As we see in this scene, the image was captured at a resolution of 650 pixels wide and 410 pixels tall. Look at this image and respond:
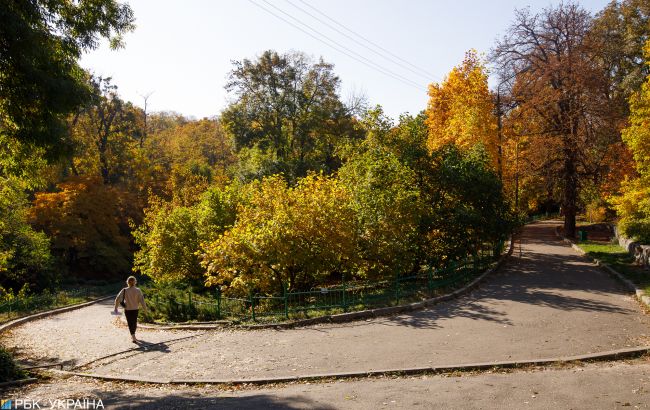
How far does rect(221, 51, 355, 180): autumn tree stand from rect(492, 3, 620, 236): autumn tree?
51.7 feet

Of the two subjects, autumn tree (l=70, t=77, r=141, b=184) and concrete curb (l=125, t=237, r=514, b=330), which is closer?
concrete curb (l=125, t=237, r=514, b=330)

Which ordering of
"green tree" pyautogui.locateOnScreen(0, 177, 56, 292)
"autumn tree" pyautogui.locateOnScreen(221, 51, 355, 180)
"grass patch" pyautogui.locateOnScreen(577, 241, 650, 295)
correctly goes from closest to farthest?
"green tree" pyautogui.locateOnScreen(0, 177, 56, 292), "grass patch" pyautogui.locateOnScreen(577, 241, 650, 295), "autumn tree" pyautogui.locateOnScreen(221, 51, 355, 180)

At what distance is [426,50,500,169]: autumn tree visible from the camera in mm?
27719

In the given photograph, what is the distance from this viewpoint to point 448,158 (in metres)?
20.5

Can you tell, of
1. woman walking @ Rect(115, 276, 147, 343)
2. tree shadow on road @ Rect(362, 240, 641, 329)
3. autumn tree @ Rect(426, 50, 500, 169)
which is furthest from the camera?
autumn tree @ Rect(426, 50, 500, 169)

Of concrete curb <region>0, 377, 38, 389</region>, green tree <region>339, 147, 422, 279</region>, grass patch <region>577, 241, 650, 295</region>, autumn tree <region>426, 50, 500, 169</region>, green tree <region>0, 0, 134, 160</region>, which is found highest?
autumn tree <region>426, 50, 500, 169</region>

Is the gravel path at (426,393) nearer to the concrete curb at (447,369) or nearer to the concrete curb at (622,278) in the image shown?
the concrete curb at (447,369)

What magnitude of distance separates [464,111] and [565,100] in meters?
5.92

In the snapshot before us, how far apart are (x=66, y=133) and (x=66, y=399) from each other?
234 inches

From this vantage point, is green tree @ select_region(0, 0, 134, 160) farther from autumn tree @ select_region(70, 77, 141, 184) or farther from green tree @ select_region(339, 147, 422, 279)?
autumn tree @ select_region(70, 77, 141, 184)

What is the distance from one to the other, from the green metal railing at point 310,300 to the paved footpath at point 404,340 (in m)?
1.08

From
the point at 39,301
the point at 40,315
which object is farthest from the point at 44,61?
the point at 39,301

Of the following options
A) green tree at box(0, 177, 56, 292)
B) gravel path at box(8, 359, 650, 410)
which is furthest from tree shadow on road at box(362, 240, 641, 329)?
green tree at box(0, 177, 56, 292)

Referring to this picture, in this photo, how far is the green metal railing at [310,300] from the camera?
14180 mm
